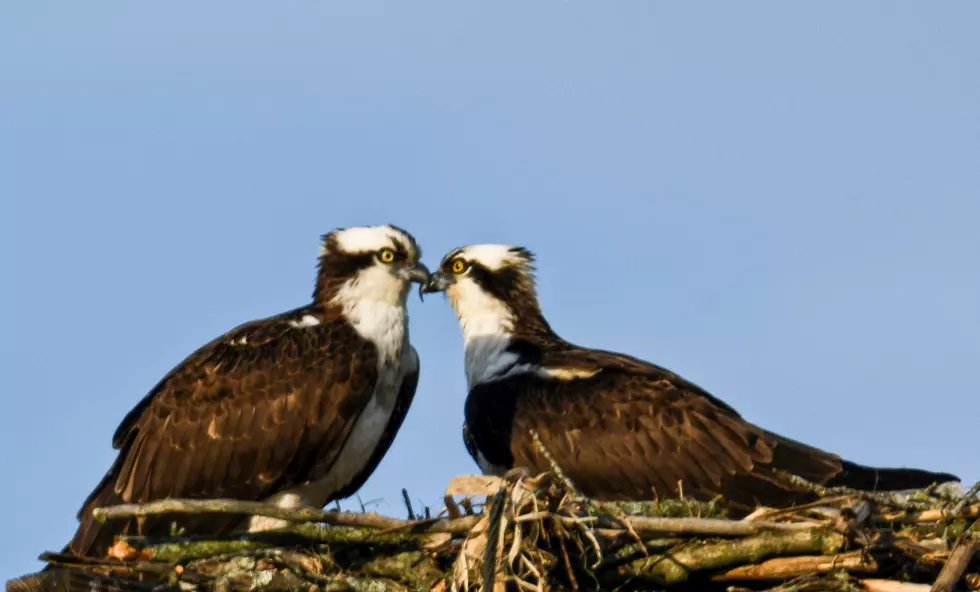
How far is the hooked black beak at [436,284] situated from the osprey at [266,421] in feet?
2.71

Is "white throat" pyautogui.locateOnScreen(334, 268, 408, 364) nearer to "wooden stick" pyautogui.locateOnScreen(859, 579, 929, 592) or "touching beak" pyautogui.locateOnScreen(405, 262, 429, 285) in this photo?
"touching beak" pyautogui.locateOnScreen(405, 262, 429, 285)

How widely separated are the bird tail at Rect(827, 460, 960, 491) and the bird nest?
118cm

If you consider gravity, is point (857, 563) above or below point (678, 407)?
below

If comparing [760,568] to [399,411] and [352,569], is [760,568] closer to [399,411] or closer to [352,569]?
[352,569]

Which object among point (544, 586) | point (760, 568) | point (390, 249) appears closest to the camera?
point (544, 586)

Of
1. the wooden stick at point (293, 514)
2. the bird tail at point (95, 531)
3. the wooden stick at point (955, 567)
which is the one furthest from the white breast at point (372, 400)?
the wooden stick at point (955, 567)

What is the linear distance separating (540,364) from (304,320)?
145 centimetres

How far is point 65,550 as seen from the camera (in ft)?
26.2

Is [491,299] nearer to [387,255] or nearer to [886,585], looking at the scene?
[387,255]

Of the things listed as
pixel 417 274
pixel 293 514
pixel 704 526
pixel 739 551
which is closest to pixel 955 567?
pixel 739 551

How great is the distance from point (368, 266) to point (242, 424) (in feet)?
4.91

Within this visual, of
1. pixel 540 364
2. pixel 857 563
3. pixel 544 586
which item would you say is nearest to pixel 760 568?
pixel 857 563

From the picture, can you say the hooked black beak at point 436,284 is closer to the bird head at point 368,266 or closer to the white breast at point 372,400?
the bird head at point 368,266

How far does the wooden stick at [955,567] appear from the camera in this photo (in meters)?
6.23
